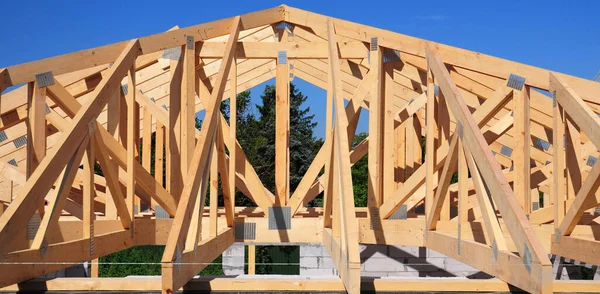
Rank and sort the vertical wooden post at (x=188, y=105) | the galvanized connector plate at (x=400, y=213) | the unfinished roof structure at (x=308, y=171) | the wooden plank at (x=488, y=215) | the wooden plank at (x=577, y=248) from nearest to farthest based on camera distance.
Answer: the unfinished roof structure at (x=308, y=171)
the wooden plank at (x=488, y=215)
the wooden plank at (x=577, y=248)
the vertical wooden post at (x=188, y=105)
the galvanized connector plate at (x=400, y=213)

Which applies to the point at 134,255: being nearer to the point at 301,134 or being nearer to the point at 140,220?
the point at 140,220

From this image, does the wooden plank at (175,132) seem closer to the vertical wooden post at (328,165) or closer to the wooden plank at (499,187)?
the vertical wooden post at (328,165)

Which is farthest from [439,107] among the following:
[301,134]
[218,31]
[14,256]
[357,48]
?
[301,134]

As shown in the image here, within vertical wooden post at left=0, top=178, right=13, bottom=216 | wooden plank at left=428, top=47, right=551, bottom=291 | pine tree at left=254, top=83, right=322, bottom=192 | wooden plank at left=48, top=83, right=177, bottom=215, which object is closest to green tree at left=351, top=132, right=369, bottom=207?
pine tree at left=254, top=83, right=322, bottom=192

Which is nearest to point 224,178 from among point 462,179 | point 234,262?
point 462,179

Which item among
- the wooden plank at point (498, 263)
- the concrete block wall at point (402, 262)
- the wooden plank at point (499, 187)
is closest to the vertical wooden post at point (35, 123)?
the wooden plank at point (499, 187)

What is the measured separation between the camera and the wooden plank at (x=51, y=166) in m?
5.19

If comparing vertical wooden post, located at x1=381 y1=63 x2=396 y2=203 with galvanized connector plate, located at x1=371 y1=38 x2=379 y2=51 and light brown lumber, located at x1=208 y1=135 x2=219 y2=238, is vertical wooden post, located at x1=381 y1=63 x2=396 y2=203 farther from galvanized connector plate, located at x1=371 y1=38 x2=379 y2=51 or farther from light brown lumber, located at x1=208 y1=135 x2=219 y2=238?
light brown lumber, located at x1=208 y1=135 x2=219 y2=238

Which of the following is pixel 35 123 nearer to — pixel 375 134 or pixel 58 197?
pixel 58 197

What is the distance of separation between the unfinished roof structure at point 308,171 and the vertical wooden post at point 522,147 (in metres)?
0.01

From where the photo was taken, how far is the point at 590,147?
35.1ft

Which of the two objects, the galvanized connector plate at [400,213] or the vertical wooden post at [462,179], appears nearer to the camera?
the vertical wooden post at [462,179]

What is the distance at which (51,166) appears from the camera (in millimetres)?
5625

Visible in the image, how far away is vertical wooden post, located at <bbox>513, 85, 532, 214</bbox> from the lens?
24.9 feet
